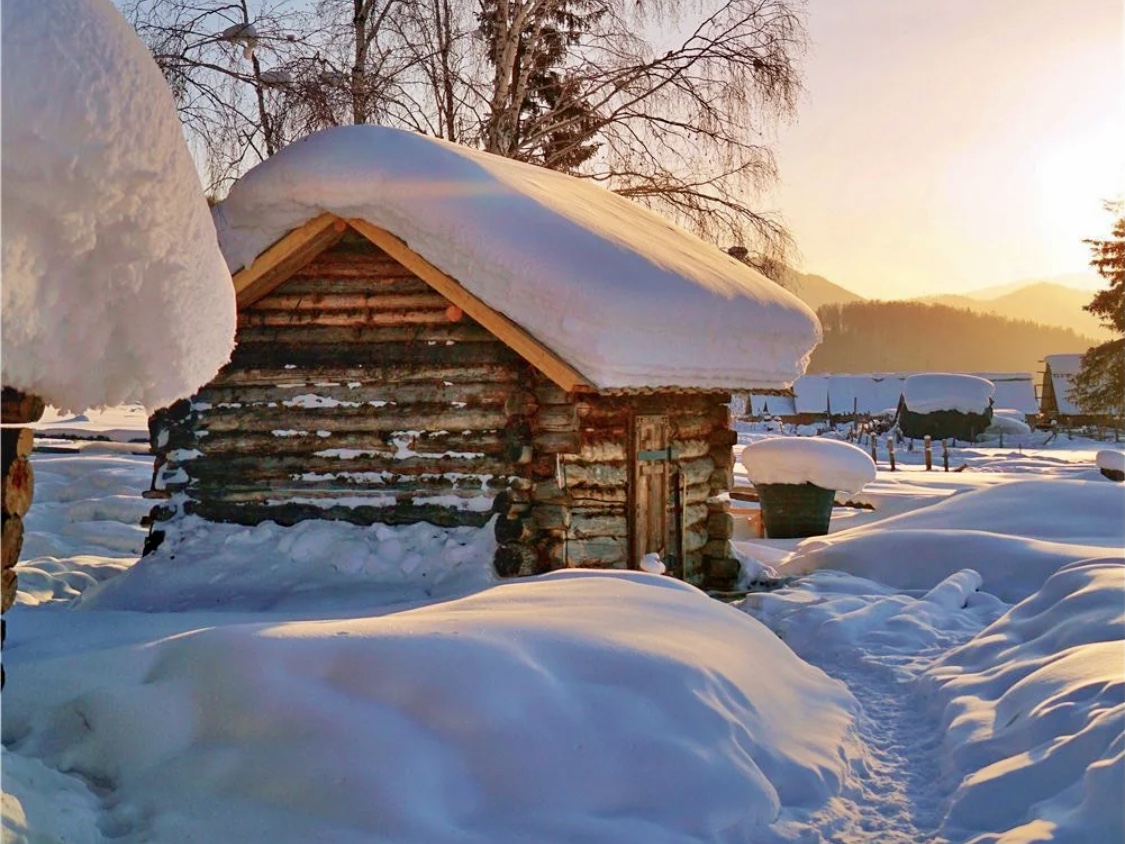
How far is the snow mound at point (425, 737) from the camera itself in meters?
3.71

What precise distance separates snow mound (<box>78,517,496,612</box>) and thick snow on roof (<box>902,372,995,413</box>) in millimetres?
35425

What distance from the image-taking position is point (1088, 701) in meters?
4.74

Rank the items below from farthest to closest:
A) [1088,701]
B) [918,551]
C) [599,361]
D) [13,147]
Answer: [918,551], [599,361], [1088,701], [13,147]

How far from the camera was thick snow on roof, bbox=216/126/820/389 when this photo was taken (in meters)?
8.12

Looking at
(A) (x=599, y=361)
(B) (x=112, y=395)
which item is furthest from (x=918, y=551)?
(B) (x=112, y=395)

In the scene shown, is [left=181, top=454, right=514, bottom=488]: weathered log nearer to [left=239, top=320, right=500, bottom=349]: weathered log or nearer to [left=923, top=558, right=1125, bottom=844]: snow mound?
[left=239, top=320, right=500, bottom=349]: weathered log

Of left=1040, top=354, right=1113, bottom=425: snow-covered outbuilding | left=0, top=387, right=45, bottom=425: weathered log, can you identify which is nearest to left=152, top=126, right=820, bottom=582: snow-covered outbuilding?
left=0, top=387, right=45, bottom=425: weathered log

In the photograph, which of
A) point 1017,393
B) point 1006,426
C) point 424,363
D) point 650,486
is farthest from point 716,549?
point 1017,393

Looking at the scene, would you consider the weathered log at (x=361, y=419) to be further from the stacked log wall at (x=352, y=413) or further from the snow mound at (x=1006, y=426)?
the snow mound at (x=1006, y=426)

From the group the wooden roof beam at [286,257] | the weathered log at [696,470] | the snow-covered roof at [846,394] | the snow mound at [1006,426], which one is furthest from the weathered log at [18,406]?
the snow-covered roof at [846,394]

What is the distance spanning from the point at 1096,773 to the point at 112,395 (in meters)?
3.65

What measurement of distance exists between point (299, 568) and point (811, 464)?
25.5 ft

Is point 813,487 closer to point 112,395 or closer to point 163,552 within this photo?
point 163,552

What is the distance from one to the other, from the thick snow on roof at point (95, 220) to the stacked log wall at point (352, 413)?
5648 millimetres
